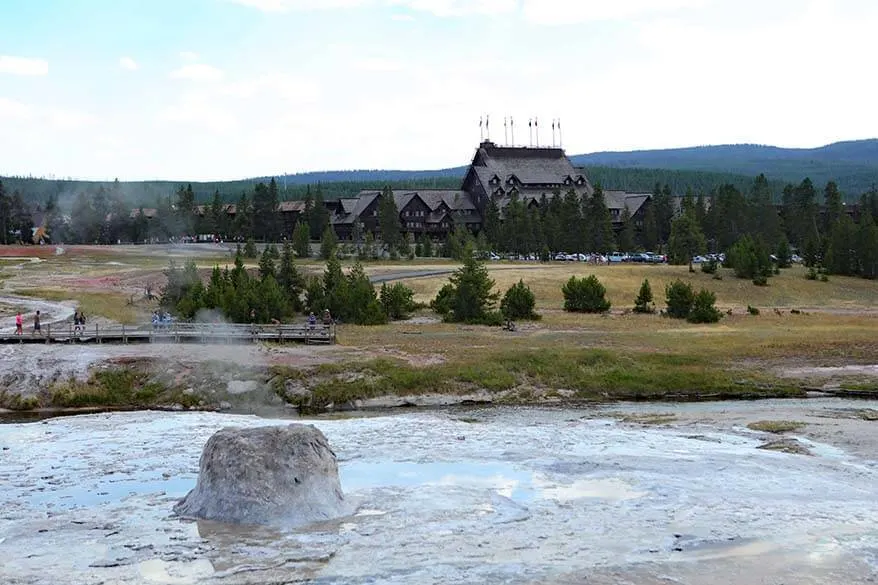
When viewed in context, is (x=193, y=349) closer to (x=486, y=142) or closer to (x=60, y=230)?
(x=486, y=142)

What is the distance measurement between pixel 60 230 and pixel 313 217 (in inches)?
1824

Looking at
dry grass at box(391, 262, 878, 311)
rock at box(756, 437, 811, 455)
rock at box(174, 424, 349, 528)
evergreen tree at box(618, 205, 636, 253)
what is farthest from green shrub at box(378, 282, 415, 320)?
evergreen tree at box(618, 205, 636, 253)

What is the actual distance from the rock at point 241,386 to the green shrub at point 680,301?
34.1 meters

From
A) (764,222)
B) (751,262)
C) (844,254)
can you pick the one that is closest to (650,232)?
(764,222)

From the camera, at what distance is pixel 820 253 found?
102m

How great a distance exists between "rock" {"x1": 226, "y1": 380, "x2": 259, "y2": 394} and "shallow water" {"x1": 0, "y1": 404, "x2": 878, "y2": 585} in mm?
7710

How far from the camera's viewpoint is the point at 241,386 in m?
42.3

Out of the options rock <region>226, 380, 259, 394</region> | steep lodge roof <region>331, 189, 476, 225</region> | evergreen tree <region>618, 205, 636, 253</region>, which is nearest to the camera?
rock <region>226, 380, 259, 394</region>

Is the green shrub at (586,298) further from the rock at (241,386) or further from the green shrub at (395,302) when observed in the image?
the rock at (241,386)

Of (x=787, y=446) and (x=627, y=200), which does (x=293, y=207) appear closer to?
(x=627, y=200)

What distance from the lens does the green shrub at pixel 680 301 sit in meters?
67.2

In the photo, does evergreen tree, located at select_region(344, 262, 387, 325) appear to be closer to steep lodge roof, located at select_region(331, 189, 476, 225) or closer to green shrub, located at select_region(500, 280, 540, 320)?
green shrub, located at select_region(500, 280, 540, 320)

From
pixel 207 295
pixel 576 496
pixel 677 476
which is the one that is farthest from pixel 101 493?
pixel 207 295

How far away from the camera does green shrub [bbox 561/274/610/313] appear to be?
7062 centimetres
